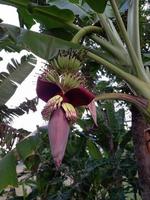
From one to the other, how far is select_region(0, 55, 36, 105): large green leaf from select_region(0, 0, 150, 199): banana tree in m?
0.23

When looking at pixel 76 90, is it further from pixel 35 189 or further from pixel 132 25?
pixel 35 189

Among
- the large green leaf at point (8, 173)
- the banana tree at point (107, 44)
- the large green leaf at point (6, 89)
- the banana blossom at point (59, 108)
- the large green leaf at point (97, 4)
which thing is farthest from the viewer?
the large green leaf at point (6, 89)

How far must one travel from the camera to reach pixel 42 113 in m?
0.96

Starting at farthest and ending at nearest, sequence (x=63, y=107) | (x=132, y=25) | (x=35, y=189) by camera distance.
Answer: (x=35, y=189) < (x=132, y=25) < (x=63, y=107)

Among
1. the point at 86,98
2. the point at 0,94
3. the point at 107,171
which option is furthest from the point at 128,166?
the point at 86,98

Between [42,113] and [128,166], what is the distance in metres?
1.31

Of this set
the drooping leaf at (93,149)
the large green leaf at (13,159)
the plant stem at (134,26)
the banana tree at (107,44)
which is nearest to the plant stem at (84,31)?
the banana tree at (107,44)

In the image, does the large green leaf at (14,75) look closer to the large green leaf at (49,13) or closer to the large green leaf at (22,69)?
the large green leaf at (22,69)

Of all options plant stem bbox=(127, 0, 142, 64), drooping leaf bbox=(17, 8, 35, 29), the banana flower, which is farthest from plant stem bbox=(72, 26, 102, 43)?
drooping leaf bbox=(17, 8, 35, 29)

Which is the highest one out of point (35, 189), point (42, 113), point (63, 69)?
point (63, 69)

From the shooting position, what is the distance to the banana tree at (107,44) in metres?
1.21

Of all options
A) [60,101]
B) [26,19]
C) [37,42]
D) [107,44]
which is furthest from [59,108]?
[26,19]

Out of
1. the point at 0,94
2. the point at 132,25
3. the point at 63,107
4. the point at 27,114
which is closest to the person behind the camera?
the point at 63,107

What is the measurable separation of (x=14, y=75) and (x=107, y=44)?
25.6 inches
